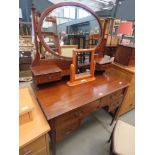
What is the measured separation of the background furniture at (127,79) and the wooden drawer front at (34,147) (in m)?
1.21

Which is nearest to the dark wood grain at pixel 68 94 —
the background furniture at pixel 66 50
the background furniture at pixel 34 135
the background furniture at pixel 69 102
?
the background furniture at pixel 69 102

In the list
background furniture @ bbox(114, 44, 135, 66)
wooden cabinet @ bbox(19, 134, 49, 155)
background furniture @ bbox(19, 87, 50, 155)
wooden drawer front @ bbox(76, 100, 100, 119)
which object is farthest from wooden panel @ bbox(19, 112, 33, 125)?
background furniture @ bbox(114, 44, 135, 66)

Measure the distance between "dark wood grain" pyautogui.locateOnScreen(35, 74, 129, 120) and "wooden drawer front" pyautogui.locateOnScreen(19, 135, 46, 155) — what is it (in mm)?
214

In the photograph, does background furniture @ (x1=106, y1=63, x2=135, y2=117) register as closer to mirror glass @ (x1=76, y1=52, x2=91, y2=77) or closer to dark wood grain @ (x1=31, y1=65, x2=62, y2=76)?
mirror glass @ (x1=76, y1=52, x2=91, y2=77)

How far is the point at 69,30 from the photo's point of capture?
126 centimetres

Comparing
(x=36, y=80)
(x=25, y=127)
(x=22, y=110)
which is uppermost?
(x=36, y=80)

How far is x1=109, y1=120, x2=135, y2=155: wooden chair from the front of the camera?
0.90 metres

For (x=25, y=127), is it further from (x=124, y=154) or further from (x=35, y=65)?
(x=124, y=154)

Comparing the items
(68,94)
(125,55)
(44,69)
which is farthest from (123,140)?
(125,55)
